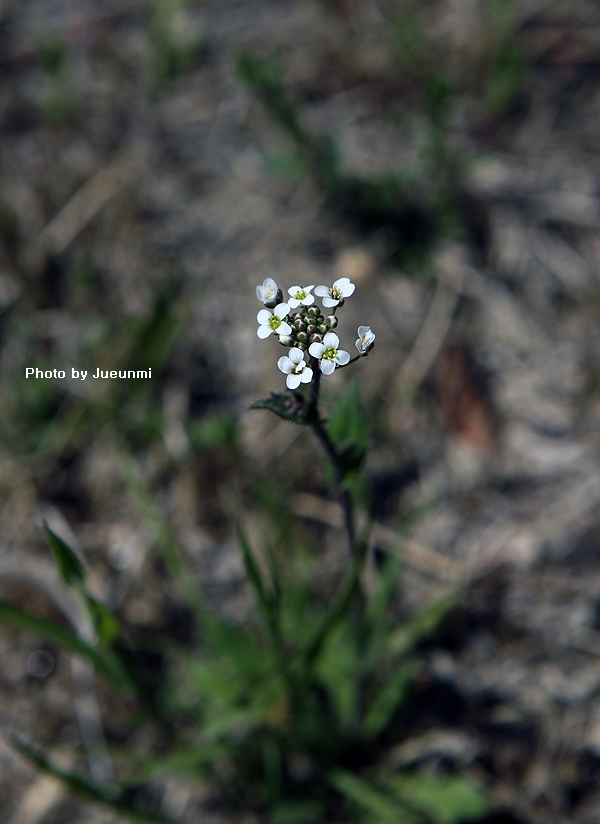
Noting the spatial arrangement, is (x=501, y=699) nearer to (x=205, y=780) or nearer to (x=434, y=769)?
(x=434, y=769)

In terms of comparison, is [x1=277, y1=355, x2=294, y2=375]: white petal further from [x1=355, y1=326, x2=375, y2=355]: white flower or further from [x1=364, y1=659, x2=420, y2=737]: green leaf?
[x1=364, y1=659, x2=420, y2=737]: green leaf

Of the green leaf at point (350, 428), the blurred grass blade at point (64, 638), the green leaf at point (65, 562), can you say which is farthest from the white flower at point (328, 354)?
the blurred grass blade at point (64, 638)

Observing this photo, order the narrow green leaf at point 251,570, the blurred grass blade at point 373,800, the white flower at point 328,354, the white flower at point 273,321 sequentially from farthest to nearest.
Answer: the blurred grass blade at point 373,800
the narrow green leaf at point 251,570
the white flower at point 273,321
the white flower at point 328,354

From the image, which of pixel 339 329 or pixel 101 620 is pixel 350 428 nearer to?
pixel 101 620

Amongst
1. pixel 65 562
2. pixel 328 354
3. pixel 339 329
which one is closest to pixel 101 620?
pixel 65 562

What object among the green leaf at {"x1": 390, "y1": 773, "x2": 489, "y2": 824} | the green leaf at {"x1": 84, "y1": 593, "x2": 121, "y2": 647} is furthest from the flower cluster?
the green leaf at {"x1": 390, "y1": 773, "x2": 489, "y2": 824}

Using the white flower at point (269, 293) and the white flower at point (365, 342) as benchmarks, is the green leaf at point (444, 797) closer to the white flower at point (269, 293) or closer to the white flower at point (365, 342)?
the white flower at point (365, 342)
